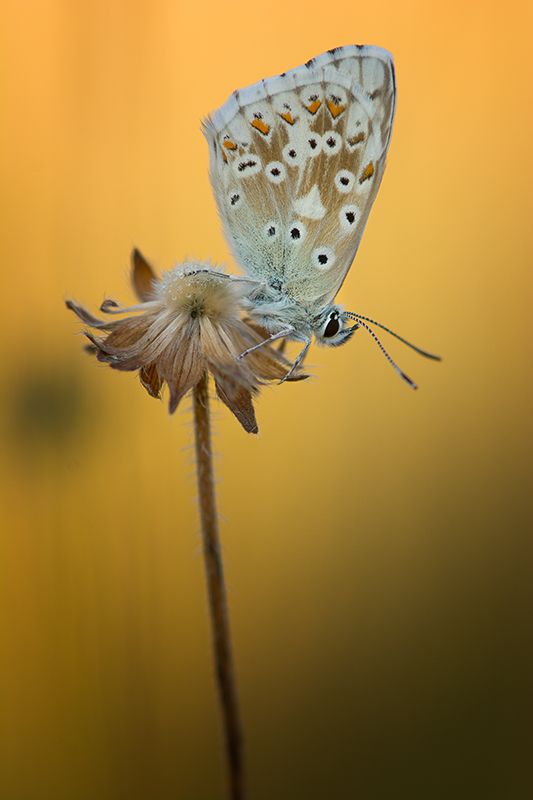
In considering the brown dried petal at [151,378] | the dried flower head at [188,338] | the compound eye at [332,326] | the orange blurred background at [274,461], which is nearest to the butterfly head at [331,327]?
the compound eye at [332,326]

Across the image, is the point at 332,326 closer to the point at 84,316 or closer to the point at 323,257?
the point at 323,257

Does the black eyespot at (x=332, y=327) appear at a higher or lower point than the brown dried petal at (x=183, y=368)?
higher

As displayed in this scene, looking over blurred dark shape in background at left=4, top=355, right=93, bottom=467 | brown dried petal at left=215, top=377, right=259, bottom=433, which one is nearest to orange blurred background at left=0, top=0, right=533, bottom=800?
blurred dark shape in background at left=4, top=355, right=93, bottom=467

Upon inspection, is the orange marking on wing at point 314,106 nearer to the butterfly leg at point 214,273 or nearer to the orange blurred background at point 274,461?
the butterfly leg at point 214,273

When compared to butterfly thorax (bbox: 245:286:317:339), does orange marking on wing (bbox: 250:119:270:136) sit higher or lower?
higher

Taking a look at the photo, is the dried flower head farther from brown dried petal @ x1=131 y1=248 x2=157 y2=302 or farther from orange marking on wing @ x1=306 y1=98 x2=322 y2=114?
orange marking on wing @ x1=306 y1=98 x2=322 y2=114

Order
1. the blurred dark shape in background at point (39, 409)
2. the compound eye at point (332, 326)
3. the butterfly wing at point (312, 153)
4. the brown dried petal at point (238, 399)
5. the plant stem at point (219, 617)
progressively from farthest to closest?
the blurred dark shape in background at point (39, 409) → the compound eye at point (332, 326) → the butterfly wing at point (312, 153) → the brown dried petal at point (238, 399) → the plant stem at point (219, 617)

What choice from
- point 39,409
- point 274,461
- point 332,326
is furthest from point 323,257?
point 274,461
